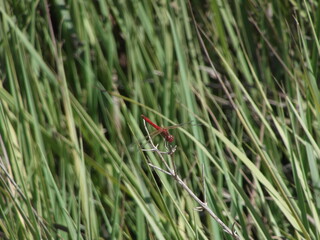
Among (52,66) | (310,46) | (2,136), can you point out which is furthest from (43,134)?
(310,46)

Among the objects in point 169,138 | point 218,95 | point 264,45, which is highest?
point 169,138

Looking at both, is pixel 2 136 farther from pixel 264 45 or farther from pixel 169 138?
pixel 264 45

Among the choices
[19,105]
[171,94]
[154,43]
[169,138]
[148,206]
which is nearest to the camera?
[169,138]

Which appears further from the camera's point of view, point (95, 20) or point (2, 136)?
point (95, 20)

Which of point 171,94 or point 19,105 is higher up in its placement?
point 19,105

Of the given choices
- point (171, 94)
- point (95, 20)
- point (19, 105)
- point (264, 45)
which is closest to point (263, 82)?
point (264, 45)

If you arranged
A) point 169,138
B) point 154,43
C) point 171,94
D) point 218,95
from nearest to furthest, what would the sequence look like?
1. point 169,138
2. point 171,94
3. point 154,43
4. point 218,95

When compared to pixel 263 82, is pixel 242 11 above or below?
above

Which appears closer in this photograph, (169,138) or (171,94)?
(169,138)

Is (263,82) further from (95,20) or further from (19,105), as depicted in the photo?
(19,105)
